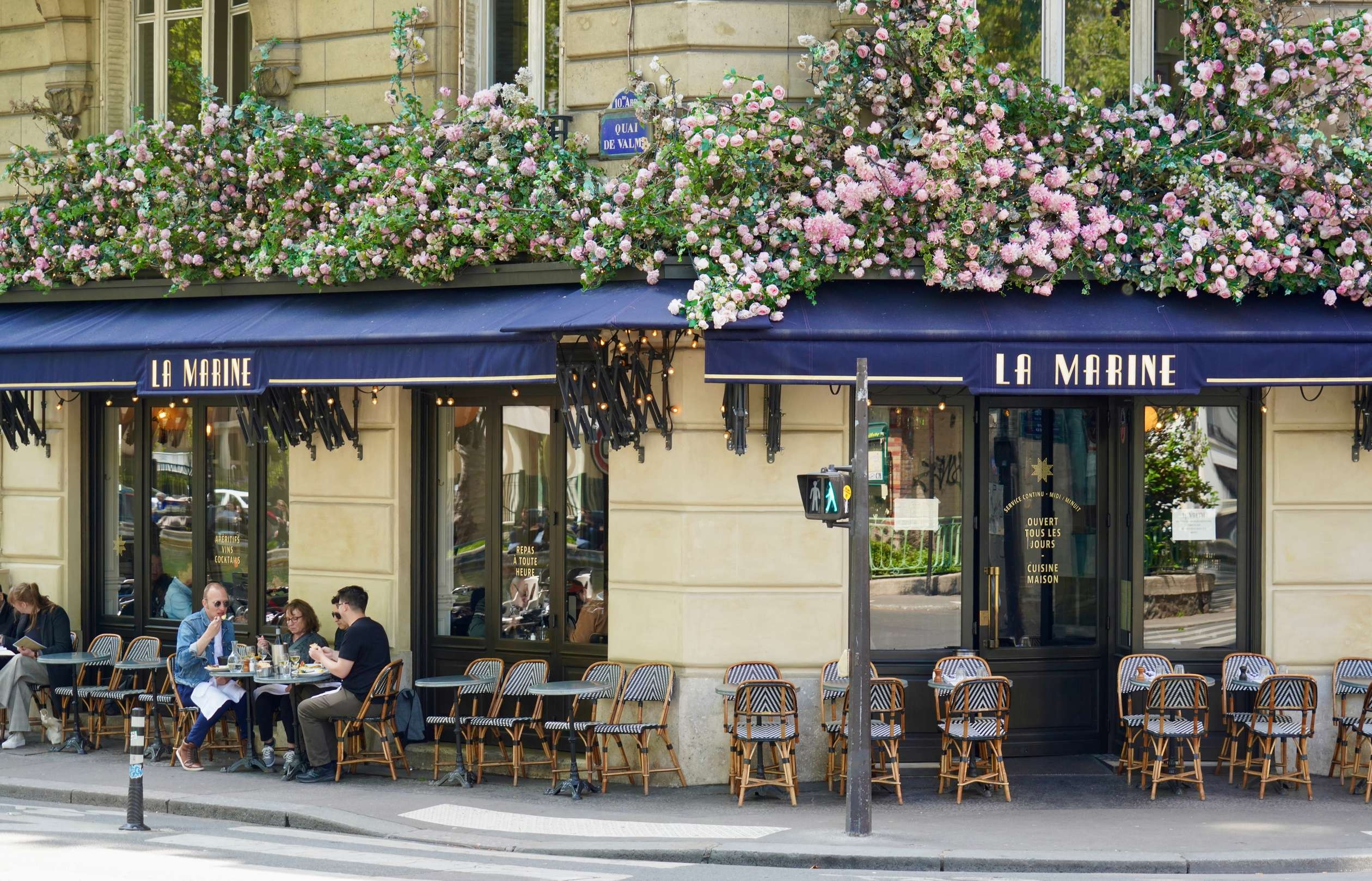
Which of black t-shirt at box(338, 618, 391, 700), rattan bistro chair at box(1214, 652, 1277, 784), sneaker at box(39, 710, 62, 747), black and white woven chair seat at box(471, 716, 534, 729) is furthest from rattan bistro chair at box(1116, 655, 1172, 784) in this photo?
sneaker at box(39, 710, 62, 747)

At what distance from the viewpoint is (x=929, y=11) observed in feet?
39.9

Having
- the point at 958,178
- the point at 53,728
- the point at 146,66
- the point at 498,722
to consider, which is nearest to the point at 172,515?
the point at 53,728

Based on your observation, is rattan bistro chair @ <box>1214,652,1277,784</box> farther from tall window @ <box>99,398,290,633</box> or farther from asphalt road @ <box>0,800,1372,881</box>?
tall window @ <box>99,398,290,633</box>

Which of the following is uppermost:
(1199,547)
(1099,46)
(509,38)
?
(509,38)

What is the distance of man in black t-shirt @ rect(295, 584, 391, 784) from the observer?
1294cm

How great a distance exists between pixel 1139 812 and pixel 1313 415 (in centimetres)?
363

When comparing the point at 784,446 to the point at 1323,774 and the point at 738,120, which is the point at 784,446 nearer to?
the point at 738,120

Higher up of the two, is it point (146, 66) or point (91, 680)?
point (146, 66)

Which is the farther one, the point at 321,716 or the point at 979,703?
the point at 321,716

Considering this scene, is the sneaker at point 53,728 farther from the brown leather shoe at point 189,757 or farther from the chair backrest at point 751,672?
the chair backrest at point 751,672

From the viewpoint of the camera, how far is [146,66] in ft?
53.6

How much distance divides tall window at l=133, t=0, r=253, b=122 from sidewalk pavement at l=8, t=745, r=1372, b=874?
6.46 metres

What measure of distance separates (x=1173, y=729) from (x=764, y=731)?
3058mm

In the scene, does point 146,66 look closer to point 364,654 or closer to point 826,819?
point 364,654
